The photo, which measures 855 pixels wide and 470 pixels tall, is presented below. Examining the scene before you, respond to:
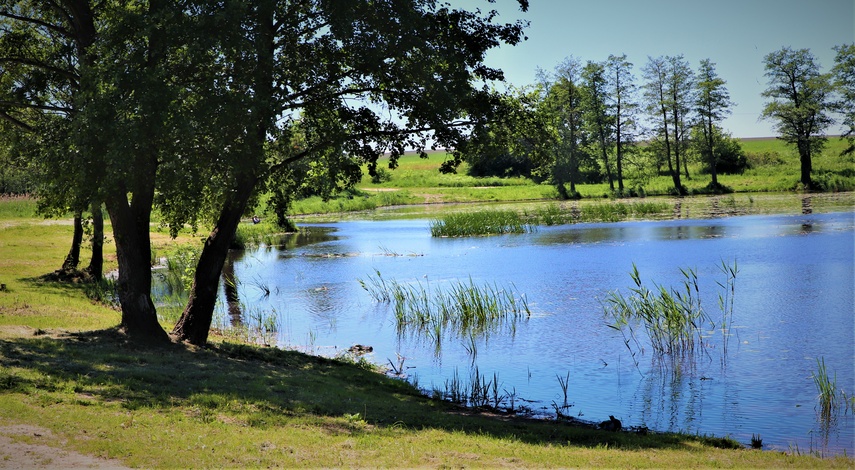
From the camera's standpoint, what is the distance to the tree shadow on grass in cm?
1127

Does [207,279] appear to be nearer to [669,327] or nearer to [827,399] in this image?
[669,327]

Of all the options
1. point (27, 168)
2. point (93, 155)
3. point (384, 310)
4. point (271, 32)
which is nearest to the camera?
point (93, 155)

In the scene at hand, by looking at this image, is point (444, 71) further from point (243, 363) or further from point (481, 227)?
point (481, 227)

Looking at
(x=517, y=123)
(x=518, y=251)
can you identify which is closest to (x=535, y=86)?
(x=517, y=123)

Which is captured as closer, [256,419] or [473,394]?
[256,419]

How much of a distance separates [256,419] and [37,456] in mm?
3064

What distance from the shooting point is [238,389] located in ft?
42.1

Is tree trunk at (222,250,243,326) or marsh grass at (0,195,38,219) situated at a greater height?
marsh grass at (0,195,38,219)

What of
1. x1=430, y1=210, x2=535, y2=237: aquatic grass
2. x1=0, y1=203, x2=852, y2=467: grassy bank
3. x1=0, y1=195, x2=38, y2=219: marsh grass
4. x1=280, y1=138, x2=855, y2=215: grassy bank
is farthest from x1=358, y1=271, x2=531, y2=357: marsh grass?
x1=280, y1=138, x2=855, y2=215: grassy bank

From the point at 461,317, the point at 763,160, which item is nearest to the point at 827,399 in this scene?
the point at 461,317

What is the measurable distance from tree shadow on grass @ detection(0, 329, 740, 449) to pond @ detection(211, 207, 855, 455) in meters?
1.67

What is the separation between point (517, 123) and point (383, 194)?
264ft

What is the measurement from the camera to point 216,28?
14352mm

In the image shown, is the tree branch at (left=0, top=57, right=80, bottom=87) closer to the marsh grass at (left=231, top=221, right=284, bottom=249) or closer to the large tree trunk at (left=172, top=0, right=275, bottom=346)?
the large tree trunk at (left=172, top=0, right=275, bottom=346)
